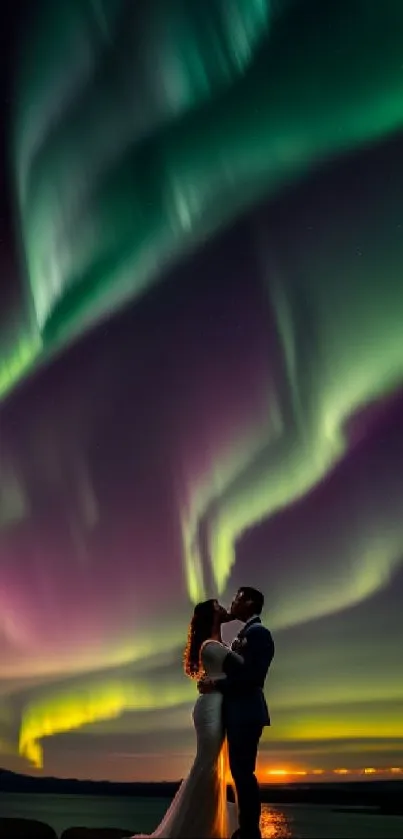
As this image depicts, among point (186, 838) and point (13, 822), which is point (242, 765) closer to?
point (186, 838)

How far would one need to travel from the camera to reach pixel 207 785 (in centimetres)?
688

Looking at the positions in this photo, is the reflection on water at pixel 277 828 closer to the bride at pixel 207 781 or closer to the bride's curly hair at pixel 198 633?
the bride at pixel 207 781

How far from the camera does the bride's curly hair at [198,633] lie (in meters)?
7.25

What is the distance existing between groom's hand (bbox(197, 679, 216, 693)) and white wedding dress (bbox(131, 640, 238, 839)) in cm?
3

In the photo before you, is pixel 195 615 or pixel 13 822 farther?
pixel 13 822

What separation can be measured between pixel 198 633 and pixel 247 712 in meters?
0.79

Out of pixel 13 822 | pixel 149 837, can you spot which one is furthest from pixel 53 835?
pixel 149 837

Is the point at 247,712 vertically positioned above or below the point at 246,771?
above

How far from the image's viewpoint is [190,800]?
271 inches

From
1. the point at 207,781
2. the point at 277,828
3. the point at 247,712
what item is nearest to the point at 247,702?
the point at 247,712

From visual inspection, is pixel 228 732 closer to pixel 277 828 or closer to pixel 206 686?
pixel 206 686

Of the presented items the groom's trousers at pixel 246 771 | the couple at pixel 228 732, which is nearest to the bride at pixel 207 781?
the couple at pixel 228 732

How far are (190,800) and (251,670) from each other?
1124 mm

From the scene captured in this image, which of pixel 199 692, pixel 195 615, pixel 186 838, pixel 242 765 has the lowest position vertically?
pixel 186 838
